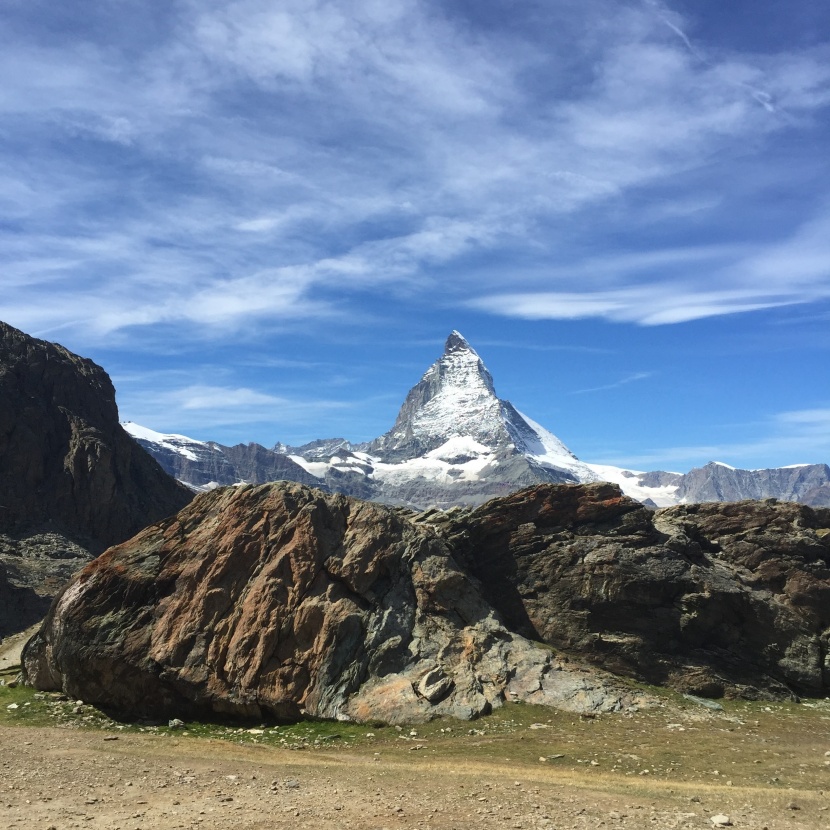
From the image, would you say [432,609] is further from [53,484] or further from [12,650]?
[53,484]

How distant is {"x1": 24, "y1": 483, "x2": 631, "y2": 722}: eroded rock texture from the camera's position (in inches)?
1369

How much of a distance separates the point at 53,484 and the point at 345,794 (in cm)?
17187

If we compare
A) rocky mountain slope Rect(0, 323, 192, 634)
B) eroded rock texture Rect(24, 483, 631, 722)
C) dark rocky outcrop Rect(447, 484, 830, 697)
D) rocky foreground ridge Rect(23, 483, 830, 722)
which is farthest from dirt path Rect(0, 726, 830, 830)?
rocky mountain slope Rect(0, 323, 192, 634)

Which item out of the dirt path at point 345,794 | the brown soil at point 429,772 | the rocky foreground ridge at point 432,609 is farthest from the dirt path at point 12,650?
the dirt path at point 345,794

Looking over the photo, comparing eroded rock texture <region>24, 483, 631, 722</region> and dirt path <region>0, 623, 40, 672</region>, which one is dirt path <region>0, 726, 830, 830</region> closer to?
eroded rock texture <region>24, 483, 631, 722</region>

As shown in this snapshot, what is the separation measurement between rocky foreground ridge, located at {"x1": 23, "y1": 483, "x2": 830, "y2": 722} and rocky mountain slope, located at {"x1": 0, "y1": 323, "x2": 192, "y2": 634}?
377 ft

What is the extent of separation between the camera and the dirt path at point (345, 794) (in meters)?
21.9

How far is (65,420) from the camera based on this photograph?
194m

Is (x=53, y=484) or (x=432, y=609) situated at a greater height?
(x=53, y=484)

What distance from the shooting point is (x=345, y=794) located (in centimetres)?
2427

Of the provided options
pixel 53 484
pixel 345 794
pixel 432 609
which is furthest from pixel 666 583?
pixel 53 484

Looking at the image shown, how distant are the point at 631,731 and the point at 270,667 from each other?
15319 mm

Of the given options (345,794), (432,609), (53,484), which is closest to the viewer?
(345,794)

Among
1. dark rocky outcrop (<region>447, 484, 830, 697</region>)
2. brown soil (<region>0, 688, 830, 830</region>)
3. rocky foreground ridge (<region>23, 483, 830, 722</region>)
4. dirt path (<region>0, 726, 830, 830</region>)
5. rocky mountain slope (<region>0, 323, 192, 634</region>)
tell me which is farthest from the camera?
rocky mountain slope (<region>0, 323, 192, 634</region>)
